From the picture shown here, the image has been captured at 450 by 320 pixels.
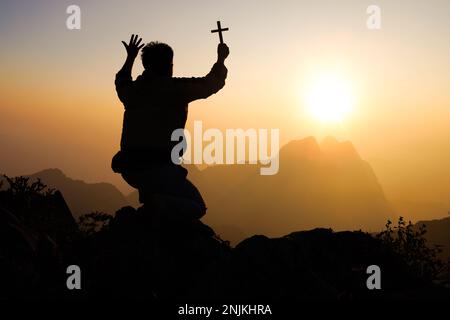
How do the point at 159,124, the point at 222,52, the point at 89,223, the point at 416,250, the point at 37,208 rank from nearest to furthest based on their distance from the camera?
the point at 159,124 → the point at 222,52 → the point at 89,223 → the point at 416,250 → the point at 37,208

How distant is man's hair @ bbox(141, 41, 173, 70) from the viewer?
8.42 m

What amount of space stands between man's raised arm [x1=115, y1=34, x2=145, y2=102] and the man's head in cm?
32

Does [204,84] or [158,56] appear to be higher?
[158,56]

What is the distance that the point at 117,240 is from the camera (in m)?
8.40

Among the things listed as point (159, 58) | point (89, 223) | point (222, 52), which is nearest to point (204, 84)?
point (222, 52)

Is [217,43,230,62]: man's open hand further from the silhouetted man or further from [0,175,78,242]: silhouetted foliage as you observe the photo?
[0,175,78,242]: silhouetted foliage

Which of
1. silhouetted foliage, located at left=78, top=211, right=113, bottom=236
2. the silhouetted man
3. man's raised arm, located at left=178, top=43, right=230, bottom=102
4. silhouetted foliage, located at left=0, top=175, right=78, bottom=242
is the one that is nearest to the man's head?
the silhouetted man

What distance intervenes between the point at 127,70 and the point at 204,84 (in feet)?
5.08

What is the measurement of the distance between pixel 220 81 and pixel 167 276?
333cm

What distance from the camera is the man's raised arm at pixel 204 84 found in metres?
8.30

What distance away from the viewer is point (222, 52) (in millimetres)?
8672

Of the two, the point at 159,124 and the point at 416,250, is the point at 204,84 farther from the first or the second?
the point at 416,250

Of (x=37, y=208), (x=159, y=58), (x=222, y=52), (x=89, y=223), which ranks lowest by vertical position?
(x=89, y=223)
